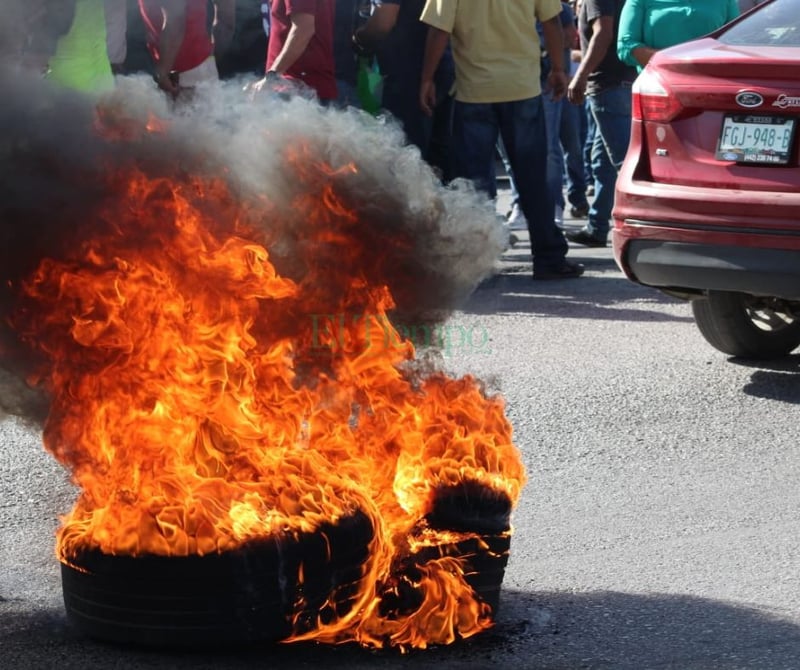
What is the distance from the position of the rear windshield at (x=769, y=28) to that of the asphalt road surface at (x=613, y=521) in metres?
1.60

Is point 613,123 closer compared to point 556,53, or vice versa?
point 556,53

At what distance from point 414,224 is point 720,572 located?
1483mm

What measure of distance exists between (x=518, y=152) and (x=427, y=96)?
0.72 metres

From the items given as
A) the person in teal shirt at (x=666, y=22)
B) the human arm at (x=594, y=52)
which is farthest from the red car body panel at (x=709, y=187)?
the human arm at (x=594, y=52)

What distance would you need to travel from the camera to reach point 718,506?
5.04 metres

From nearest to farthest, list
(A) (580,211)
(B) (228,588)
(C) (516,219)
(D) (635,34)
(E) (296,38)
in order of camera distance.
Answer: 1. (B) (228,588)
2. (E) (296,38)
3. (D) (635,34)
4. (C) (516,219)
5. (A) (580,211)

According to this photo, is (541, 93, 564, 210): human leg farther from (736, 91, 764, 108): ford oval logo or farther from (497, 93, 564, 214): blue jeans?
(736, 91, 764, 108): ford oval logo

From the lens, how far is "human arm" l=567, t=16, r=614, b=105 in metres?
9.95

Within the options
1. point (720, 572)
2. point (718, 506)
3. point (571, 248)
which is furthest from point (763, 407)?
point (571, 248)

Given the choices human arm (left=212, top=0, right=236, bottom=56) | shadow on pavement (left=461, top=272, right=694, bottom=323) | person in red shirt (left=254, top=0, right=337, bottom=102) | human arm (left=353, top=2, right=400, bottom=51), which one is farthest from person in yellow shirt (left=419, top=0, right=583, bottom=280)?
human arm (left=212, top=0, right=236, bottom=56)

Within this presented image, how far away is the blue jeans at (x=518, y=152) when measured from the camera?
920cm

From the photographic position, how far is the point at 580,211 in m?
13.1

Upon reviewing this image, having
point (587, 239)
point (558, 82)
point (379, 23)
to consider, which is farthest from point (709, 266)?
point (587, 239)

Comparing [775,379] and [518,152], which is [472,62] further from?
[775,379]
